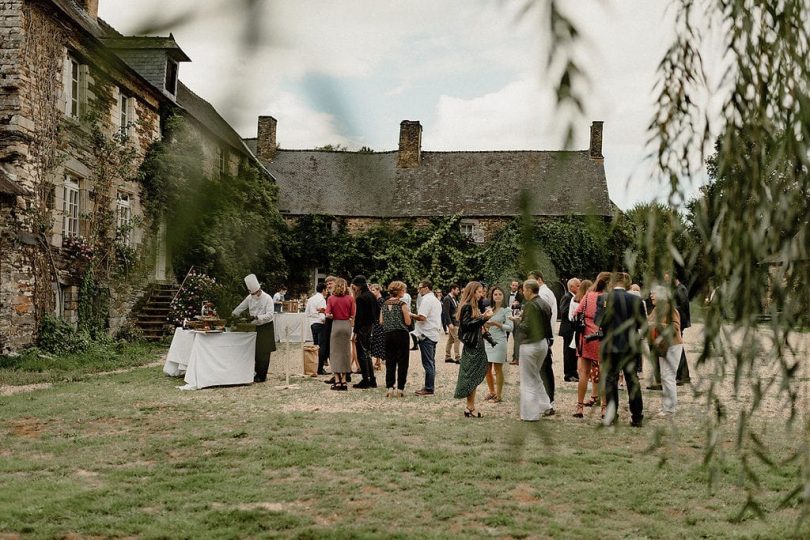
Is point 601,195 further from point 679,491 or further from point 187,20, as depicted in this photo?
point 679,491

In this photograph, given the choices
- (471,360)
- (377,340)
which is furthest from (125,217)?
(377,340)

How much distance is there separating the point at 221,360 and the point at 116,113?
1066cm

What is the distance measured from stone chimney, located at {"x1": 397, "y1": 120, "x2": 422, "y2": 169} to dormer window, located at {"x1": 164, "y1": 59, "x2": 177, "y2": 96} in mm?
394

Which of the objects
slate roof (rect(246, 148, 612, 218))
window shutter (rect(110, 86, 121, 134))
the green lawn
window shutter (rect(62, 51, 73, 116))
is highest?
window shutter (rect(62, 51, 73, 116))

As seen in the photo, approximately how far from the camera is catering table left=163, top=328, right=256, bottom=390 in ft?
37.4

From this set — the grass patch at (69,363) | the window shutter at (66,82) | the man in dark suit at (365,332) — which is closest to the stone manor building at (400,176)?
the window shutter at (66,82)

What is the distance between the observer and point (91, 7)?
4.41 feet

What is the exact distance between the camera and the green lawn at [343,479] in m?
4.96

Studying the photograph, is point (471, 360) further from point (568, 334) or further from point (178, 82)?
point (178, 82)

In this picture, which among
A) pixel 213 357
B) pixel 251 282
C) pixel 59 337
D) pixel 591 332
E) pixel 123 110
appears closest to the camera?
pixel 123 110

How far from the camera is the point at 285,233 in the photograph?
1.71m

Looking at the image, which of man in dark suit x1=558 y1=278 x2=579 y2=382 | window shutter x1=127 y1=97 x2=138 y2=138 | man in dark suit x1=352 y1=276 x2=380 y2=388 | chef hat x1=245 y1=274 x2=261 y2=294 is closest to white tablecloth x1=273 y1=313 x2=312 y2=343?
man in dark suit x1=352 y1=276 x2=380 y2=388

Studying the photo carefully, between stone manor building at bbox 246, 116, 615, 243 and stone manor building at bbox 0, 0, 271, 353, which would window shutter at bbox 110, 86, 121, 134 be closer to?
stone manor building at bbox 0, 0, 271, 353

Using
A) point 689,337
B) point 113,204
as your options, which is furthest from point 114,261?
point 689,337
